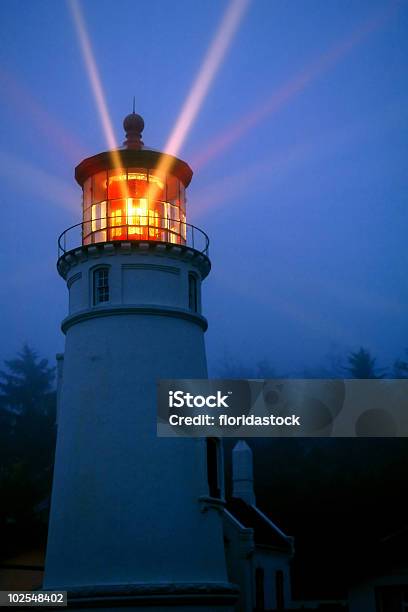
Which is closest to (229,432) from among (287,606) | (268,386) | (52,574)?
(268,386)

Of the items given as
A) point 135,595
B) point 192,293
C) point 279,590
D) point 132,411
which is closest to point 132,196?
point 192,293

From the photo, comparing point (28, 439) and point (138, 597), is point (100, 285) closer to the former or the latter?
point (138, 597)

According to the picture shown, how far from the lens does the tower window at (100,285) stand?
2198 centimetres

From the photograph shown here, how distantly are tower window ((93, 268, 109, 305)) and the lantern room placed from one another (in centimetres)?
81

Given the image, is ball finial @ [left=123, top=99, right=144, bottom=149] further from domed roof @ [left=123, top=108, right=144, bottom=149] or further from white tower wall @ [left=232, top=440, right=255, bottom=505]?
white tower wall @ [left=232, top=440, right=255, bottom=505]

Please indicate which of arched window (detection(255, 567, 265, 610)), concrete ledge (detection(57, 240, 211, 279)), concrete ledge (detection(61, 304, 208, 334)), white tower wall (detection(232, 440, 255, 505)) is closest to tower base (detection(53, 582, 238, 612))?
concrete ledge (detection(61, 304, 208, 334))

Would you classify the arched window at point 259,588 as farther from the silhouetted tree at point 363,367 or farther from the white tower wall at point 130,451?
the silhouetted tree at point 363,367

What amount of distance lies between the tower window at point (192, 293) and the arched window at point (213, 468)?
3.38 metres

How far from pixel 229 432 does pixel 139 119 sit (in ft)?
27.7

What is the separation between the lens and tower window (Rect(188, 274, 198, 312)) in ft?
74.9

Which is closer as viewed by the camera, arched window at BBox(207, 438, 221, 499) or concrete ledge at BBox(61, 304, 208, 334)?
concrete ledge at BBox(61, 304, 208, 334)

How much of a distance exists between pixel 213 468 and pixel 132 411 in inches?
113

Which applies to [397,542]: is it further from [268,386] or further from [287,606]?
[287,606]

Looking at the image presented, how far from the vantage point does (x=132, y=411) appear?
20812mm
